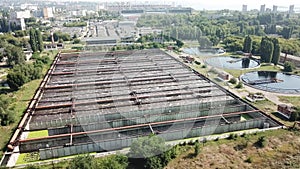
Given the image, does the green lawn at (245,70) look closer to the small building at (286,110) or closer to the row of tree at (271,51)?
the row of tree at (271,51)

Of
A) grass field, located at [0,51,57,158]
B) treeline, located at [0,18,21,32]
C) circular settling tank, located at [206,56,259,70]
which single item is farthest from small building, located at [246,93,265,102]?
treeline, located at [0,18,21,32]

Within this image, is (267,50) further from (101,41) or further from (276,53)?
(101,41)

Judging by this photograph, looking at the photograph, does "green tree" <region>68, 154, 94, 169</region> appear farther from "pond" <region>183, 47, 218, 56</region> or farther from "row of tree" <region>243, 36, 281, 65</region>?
"pond" <region>183, 47, 218, 56</region>

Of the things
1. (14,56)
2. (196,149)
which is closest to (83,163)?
(196,149)

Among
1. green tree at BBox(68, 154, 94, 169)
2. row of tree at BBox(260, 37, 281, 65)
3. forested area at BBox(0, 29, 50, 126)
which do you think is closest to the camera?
green tree at BBox(68, 154, 94, 169)

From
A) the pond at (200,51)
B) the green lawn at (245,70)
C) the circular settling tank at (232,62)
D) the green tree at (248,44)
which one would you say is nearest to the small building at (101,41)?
the pond at (200,51)

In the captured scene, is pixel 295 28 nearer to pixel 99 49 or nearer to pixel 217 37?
pixel 217 37
